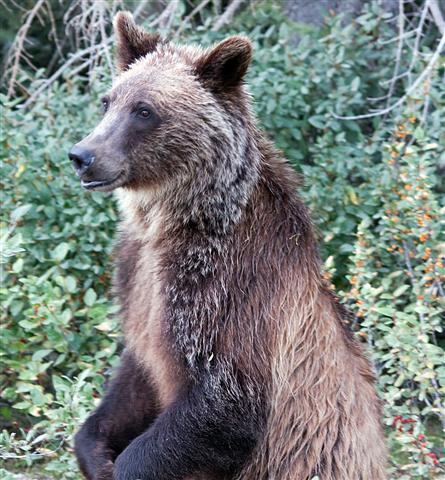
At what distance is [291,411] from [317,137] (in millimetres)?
3135

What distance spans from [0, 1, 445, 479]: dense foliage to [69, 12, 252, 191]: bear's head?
1037 millimetres

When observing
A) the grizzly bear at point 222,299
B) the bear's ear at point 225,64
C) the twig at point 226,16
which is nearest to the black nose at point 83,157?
the grizzly bear at point 222,299

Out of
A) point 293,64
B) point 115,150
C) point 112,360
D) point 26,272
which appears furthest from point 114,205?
point 115,150

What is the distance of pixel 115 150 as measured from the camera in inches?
163

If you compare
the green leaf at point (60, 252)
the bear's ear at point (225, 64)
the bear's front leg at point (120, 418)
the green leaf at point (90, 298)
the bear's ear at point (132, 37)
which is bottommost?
the bear's front leg at point (120, 418)

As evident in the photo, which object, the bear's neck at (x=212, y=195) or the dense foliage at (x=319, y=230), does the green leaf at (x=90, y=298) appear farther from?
the bear's neck at (x=212, y=195)

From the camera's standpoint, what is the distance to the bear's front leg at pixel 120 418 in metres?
4.52

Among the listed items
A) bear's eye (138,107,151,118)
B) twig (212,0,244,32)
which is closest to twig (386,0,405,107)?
twig (212,0,244,32)

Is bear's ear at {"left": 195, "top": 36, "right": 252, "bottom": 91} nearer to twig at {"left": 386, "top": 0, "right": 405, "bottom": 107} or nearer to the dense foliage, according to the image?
the dense foliage

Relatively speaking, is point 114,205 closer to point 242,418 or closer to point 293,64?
point 293,64

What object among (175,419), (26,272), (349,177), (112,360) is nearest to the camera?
(175,419)

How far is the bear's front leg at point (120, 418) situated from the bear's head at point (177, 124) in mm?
930

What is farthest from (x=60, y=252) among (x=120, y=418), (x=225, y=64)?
(x=225, y=64)

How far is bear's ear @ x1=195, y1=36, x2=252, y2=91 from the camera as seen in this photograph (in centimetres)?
425
